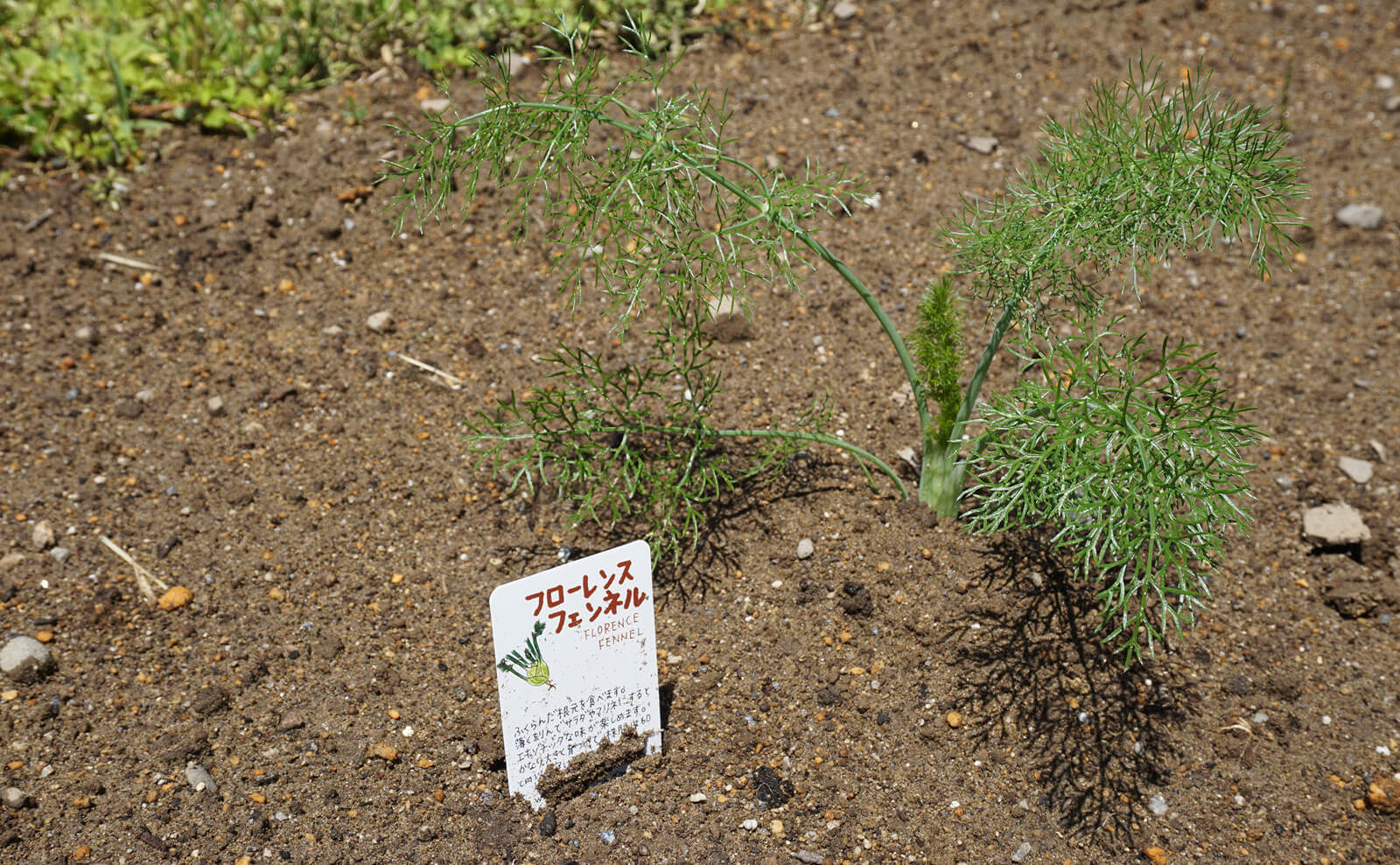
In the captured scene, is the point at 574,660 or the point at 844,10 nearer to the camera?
the point at 574,660

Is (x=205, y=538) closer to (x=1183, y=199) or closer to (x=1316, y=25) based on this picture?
(x=1183, y=199)

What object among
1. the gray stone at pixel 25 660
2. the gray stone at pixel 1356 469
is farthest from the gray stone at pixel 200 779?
the gray stone at pixel 1356 469

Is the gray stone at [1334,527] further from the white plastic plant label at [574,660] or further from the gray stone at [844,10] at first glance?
the gray stone at [844,10]

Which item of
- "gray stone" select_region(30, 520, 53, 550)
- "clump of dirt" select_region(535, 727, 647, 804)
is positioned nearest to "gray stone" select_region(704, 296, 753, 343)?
"clump of dirt" select_region(535, 727, 647, 804)

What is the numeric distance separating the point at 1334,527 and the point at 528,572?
6.19 ft

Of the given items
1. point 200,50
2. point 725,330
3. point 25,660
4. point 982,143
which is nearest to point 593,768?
point 25,660

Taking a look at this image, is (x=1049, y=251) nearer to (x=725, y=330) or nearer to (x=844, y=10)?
(x=725, y=330)

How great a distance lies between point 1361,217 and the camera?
11.4ft

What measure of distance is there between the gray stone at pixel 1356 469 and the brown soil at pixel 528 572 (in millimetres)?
29

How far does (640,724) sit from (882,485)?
854mm

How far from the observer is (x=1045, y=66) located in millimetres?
3777

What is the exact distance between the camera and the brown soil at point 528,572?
6.94 feet

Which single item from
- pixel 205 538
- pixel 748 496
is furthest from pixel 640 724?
pixel 205 538

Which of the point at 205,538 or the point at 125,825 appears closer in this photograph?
the point at 125,825
